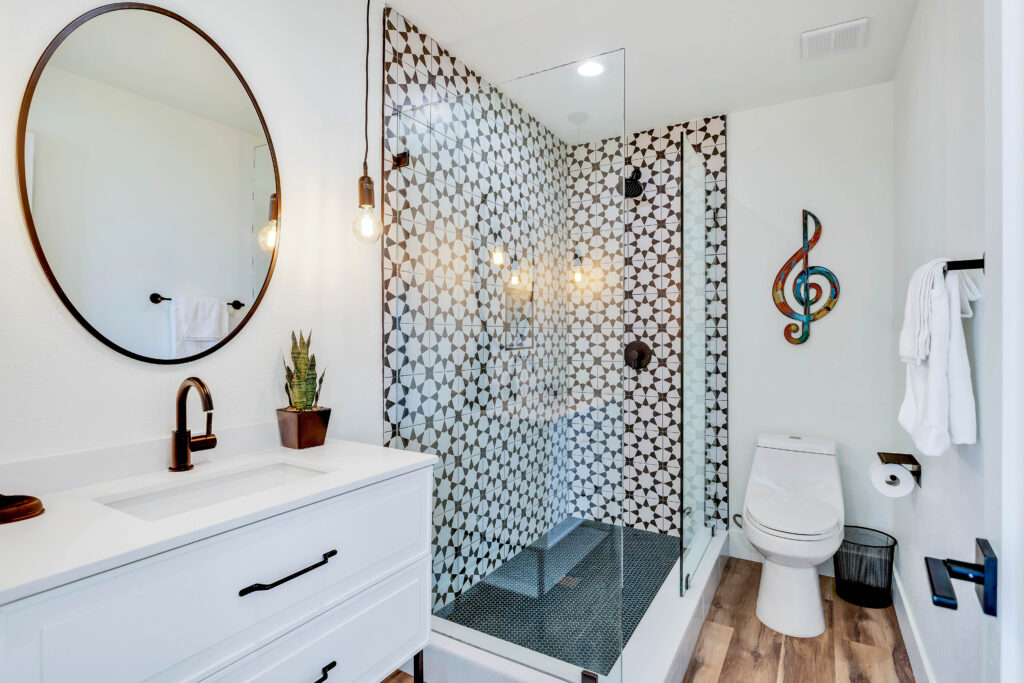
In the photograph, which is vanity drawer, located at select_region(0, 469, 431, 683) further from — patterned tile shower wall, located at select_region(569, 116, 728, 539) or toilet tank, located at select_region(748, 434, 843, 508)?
toilet tank, located at select_region(748, 434, 843, 508)

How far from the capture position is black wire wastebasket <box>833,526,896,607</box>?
248cm

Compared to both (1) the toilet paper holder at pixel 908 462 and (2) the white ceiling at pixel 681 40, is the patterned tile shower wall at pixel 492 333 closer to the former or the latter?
(2) the white ceiling at pixel 681 40

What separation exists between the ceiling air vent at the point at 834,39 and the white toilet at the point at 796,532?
73.9 inches

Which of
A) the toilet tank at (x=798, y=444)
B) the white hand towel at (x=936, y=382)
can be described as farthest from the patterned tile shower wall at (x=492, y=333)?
the toilet tank at (x=798, y=444)

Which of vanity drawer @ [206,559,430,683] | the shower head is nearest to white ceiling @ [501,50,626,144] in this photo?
the shower head

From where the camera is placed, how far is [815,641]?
2.20 m

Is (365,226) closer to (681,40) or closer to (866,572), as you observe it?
(681,40)

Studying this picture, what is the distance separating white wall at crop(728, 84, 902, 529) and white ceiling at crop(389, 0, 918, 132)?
0.20m

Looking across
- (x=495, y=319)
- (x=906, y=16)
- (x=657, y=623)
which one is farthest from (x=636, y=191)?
(x=657, y=623)

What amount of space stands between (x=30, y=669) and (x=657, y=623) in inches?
75.2

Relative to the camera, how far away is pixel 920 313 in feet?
4.92

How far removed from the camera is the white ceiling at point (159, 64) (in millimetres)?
1266

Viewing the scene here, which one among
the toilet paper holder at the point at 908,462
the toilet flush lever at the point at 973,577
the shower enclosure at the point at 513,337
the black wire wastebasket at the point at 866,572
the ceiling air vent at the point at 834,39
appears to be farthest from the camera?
the black wire wastebasket at the point at 866,572

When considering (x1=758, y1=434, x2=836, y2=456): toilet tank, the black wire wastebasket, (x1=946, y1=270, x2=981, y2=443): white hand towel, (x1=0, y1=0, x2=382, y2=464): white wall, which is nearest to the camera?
(x1=0, y1=0, x2=382, y2=464): white wall
